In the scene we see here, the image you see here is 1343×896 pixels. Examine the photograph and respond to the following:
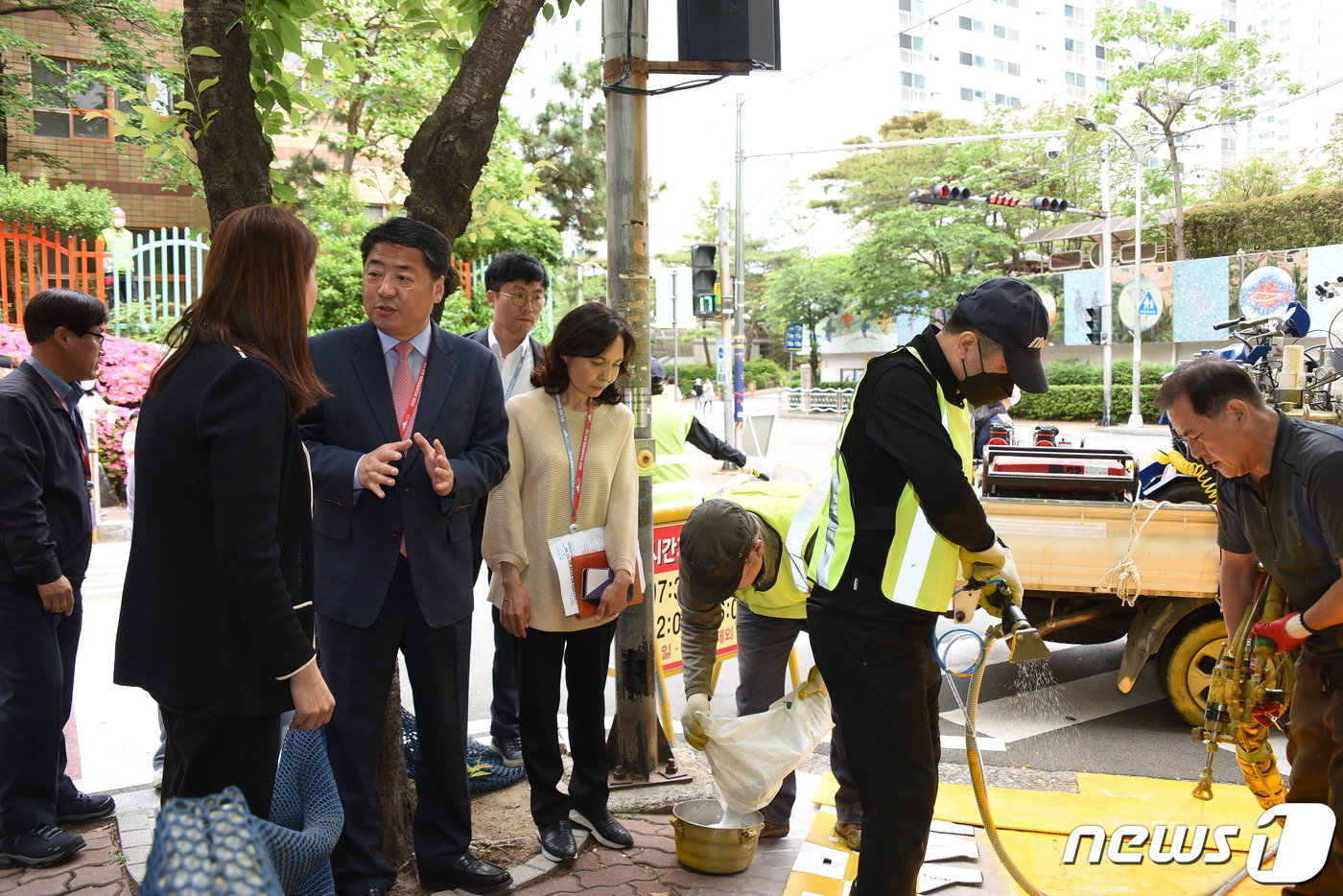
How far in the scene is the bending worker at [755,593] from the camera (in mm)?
3254

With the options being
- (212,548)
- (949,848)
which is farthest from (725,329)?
(212,548)

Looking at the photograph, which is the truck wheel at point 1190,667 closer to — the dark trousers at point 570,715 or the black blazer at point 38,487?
the dark trousers at point 570,715

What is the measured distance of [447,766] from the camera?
3221 mm

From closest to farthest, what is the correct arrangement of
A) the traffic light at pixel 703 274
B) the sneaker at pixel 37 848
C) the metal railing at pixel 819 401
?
the sneaker at pixel 37 848 < the traffic light at pixel 703 274 < the metal railing at pixel 819 401

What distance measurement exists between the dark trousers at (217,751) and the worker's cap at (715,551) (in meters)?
1.33

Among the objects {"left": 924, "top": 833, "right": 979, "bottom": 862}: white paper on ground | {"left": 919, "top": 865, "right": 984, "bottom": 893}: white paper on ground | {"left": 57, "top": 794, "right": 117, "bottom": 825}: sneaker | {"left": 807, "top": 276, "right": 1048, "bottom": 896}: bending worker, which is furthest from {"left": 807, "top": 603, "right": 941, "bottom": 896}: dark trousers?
{"left": 57, "top": 794, "right": 117, "bottom": 825}: sneaker

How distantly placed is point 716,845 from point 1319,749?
1.89 meters

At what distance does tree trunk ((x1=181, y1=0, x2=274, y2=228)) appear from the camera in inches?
127

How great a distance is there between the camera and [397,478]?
3.05 metres

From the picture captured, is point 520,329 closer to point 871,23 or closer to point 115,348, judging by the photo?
point 115,348

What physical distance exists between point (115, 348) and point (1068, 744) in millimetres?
10794

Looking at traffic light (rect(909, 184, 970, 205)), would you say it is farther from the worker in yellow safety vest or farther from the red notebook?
the red notebook

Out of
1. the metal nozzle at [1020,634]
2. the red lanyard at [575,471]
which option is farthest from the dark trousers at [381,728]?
the metal nozzle at [1020,634]

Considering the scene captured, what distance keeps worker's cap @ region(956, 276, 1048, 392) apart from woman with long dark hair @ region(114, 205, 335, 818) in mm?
1715
